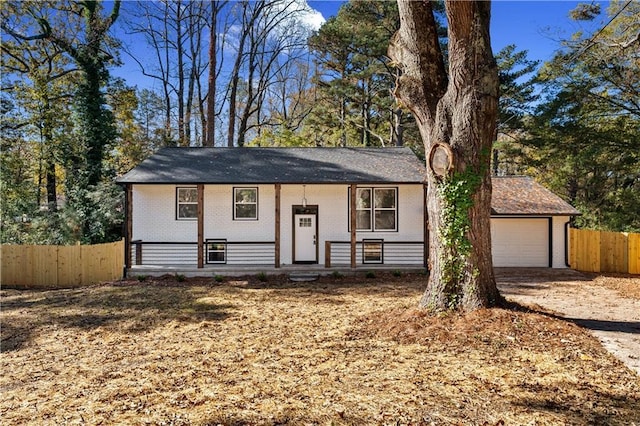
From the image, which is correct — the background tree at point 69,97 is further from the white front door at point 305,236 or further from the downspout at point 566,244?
the downspout at point 566,244

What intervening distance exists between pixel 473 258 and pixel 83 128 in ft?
60.6

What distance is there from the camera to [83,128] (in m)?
17.5

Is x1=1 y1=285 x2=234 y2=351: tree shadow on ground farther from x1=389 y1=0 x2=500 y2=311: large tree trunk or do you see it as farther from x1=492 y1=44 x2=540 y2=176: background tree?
x1=492 y1=44 x2=540 y2=176: background tree

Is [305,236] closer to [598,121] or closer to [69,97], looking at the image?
[598,121]

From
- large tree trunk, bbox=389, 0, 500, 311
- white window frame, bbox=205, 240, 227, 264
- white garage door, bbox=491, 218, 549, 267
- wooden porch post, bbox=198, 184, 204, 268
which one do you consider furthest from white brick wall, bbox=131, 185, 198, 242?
white garage door, bbox=491, 218, 549, 267

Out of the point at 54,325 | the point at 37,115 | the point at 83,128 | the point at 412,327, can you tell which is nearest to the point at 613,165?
the point at 412,327

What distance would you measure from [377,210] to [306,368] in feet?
30.9

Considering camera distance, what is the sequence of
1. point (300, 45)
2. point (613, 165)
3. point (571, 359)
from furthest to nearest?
point (300, 45) → point (613, 165) → point (571, 359)

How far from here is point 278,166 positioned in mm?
13469

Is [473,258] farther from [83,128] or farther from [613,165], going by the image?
[83,128]

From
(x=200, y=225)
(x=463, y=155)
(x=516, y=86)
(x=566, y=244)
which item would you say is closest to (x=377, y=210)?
(x=200, y=225)

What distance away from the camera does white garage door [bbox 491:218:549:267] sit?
554 inches

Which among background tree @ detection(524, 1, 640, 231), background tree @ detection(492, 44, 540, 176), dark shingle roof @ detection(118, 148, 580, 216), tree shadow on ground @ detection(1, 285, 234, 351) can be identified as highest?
background tree @ detection(492, 44, 540, 176)

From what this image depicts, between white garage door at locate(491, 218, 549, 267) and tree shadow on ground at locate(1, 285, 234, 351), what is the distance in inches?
425
